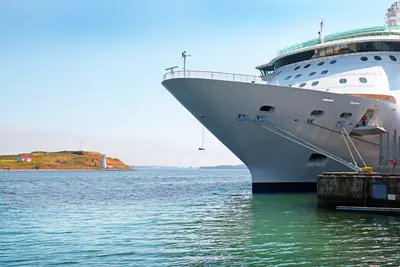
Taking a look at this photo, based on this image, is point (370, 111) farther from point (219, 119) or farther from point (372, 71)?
point (219, 119)

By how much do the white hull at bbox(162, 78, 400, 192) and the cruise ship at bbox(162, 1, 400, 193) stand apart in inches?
2.1

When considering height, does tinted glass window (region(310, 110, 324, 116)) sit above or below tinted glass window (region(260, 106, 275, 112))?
below

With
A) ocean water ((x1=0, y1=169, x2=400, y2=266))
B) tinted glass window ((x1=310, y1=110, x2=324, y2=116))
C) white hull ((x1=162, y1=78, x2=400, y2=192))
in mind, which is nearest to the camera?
ocean water ((x1=0, y1=169, x2=400, y2=266))

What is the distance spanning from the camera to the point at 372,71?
1131 inches

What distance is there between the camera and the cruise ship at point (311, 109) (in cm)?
2586

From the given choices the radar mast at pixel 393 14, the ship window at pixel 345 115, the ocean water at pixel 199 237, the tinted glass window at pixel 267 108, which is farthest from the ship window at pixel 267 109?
the radar mast at pixel 393 14

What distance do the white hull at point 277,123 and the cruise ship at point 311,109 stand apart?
5 centimetres

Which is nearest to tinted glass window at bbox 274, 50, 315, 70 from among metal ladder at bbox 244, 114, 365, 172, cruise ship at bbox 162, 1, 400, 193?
cruise ship at bbox 162, 1, 400, 193

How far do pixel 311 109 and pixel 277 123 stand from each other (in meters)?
1.99

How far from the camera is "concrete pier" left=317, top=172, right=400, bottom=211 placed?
22.5 metres

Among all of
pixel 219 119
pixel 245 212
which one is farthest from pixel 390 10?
pixel 245 212

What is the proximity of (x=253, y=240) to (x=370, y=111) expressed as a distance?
14.5 m

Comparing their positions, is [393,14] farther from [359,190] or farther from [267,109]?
[359,190]

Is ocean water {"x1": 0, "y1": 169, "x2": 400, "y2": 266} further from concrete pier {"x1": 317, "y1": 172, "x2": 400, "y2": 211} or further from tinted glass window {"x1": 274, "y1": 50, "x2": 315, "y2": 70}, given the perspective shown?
tinted glass window {"x1": 274, "y1": 50, "x2": 315, "y2": 70}
